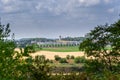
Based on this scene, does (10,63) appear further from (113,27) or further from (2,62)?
(113,27)

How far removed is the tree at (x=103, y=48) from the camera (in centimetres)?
2116

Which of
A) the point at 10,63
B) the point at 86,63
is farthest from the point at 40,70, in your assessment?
the point at 86,63

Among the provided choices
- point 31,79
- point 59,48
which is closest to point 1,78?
point 31,79

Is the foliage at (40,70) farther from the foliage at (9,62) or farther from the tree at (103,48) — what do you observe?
the tree at (103,48)

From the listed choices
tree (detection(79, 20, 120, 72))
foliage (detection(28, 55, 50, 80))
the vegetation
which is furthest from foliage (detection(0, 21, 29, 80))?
tree (detection(79, 20, 120, 72))

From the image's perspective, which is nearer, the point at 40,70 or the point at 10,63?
the point at 10,63

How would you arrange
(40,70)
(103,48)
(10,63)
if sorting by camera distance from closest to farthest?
(10,63)
(40,70)
(103,48)

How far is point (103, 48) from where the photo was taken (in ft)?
69.9

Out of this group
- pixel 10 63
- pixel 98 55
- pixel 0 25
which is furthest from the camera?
pixel 98 55

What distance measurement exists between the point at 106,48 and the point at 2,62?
12.3 metres

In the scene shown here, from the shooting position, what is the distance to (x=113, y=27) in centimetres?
2164

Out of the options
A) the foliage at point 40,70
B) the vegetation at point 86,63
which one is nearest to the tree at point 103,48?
the vegetation at point 86,63

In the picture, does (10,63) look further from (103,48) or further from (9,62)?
(103,48)

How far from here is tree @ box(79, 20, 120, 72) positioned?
21.2 metres
